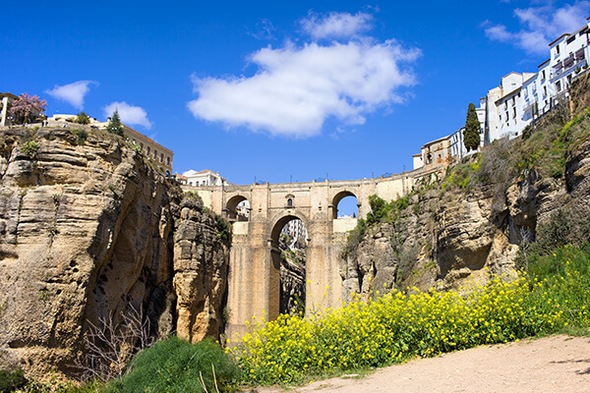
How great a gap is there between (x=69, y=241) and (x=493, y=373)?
2040 centimetres

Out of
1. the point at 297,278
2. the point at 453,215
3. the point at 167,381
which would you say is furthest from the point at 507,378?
the point at 297,278

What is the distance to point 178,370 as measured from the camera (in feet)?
39.4

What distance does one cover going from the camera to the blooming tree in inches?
1789

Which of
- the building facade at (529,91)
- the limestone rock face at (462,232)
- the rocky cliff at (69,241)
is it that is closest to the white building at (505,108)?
the building facade at (529,91)

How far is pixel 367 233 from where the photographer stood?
4025 centimetres

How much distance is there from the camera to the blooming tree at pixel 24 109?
4544cm

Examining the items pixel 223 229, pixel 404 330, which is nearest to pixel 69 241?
pixel 404 330

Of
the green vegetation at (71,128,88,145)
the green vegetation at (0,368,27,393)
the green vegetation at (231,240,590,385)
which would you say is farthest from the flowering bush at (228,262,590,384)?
the green vegetation at (71,128,88,145)

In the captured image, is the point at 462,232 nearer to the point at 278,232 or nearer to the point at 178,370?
the point at 178,370

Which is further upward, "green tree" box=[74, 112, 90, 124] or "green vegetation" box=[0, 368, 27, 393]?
"green tree" box=[74, 112, 90, 124]

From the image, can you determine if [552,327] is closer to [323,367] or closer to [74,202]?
[323,367]

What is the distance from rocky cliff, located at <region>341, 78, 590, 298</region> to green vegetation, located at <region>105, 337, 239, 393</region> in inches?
309

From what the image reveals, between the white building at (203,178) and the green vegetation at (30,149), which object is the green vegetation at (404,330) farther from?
the white building at (203,178)

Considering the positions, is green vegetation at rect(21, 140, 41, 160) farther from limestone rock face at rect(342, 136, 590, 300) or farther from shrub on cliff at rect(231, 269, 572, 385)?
limestone rock face at rect(342, 136, 590, 300)
